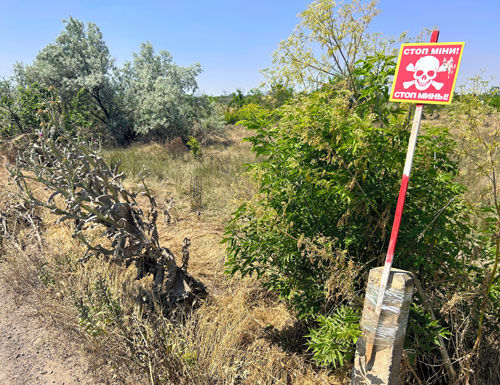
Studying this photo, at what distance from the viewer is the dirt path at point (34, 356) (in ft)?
8.98

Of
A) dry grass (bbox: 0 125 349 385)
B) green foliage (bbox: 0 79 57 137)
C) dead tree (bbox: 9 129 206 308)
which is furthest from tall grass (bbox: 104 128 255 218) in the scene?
green foliage (bbox: 0 79 57 137)

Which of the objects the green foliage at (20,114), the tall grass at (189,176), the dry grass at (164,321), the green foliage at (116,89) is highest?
the green foliage at (116,89)

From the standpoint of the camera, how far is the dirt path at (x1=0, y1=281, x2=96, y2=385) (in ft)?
8.98

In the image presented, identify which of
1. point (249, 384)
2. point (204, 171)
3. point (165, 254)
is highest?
point (204, 171)

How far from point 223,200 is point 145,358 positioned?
4.69 m

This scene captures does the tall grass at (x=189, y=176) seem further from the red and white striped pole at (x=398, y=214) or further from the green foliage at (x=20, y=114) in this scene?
the red and white striped pole at (x=398, y=214)

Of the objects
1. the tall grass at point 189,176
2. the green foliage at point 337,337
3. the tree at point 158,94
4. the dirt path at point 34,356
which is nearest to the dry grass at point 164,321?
the dirt path at point 34,356

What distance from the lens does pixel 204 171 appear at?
9062 mm

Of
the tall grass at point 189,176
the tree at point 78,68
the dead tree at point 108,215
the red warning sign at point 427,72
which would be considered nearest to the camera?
the red warning sign at point 427,72

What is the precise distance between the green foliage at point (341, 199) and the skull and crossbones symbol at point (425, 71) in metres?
0.31

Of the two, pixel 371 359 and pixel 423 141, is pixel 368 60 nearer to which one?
pixel 423 141

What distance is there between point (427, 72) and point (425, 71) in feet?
0.04

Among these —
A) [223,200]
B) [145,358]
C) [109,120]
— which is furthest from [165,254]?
[109,120]

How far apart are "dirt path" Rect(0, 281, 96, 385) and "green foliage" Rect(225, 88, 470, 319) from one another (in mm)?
1743
